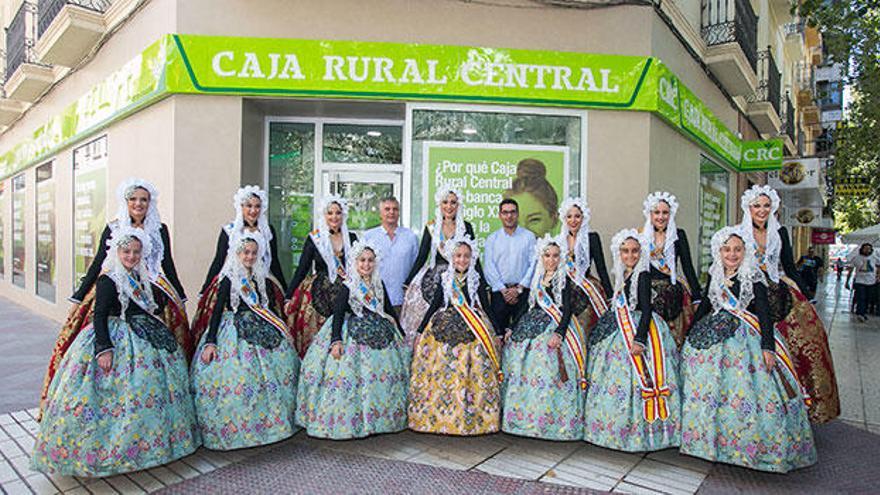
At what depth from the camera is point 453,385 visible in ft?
13.2

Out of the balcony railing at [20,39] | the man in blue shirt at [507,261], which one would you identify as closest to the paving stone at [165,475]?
the man in blue shirt at [507,261]

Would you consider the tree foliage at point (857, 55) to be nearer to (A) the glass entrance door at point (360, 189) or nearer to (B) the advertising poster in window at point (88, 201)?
(A) the glass entrance door at point (360, 189)

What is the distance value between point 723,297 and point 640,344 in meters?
0.66

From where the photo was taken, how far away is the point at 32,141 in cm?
1148

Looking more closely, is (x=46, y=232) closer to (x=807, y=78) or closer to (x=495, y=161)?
(x=495, y=161)

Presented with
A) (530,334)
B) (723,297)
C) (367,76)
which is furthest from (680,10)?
(530,334)

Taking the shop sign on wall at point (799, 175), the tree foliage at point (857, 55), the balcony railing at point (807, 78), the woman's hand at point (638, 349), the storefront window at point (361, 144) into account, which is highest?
the balcony railing at point (807, 78)

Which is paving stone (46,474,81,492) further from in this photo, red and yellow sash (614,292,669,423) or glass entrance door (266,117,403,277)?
glass entrance door (266,117,403,277)

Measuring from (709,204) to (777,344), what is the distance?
6403 mm

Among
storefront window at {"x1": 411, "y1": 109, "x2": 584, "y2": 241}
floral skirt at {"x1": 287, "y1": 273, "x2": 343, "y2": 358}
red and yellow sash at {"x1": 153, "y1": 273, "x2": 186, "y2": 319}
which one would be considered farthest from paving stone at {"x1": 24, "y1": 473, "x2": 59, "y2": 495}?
storefront window at {"x1": 411, "y1": 109, "x2": 584, "y2": 241}

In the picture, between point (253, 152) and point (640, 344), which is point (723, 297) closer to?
point (640, 344)

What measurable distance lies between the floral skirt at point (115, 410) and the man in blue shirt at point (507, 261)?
8.57ft

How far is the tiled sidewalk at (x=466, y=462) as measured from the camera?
142 inches

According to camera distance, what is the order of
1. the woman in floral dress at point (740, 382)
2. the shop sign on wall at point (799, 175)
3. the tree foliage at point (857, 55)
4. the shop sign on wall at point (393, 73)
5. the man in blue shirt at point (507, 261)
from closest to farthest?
the woman in floral dress at point (740, 382)
the man in blue shirt at point (507, 261)
the tree foliage at point (857, 55)
the shop sign on wall at point (393, 73)
the shop sign on wall at point (799, 175)
